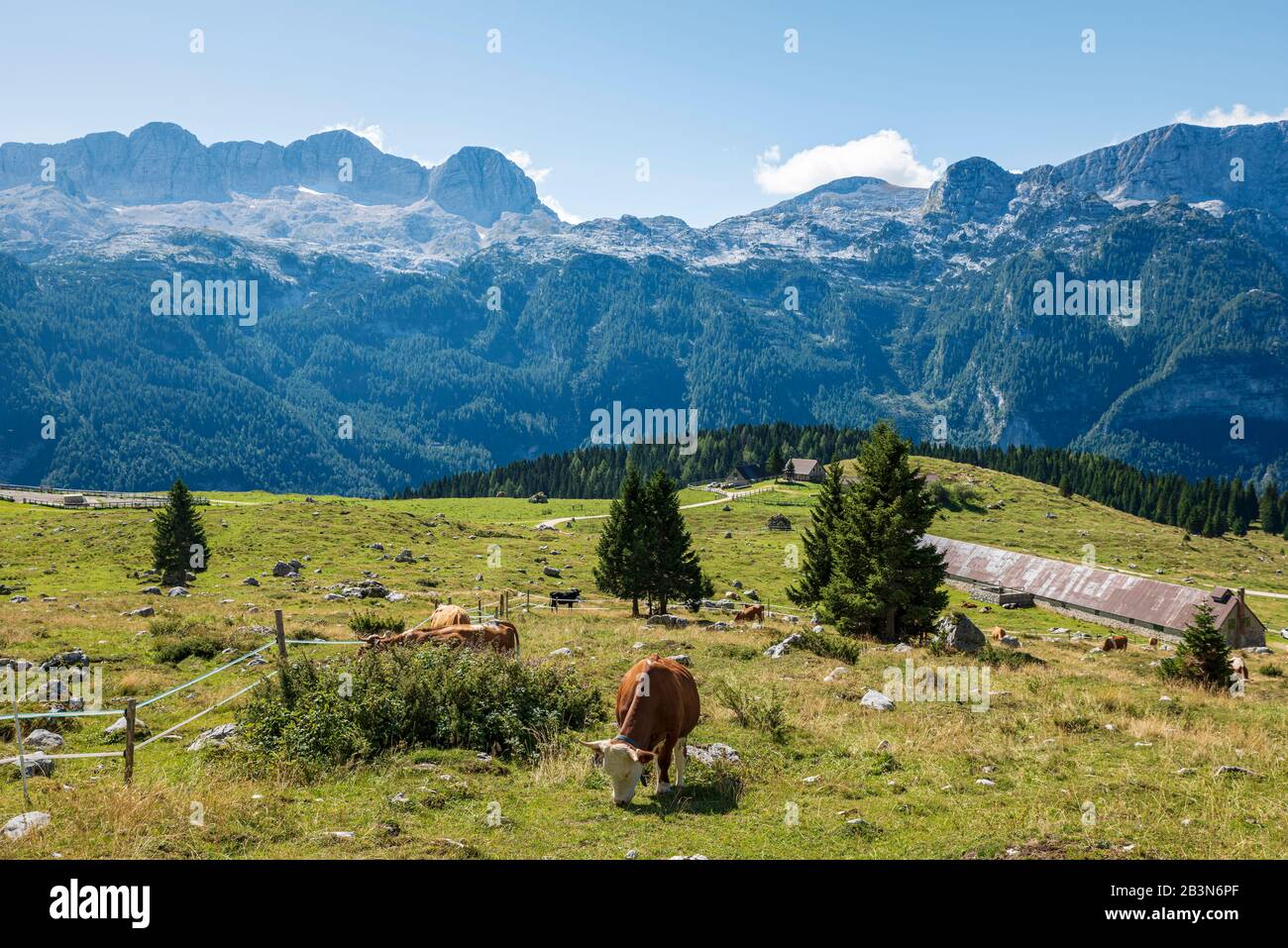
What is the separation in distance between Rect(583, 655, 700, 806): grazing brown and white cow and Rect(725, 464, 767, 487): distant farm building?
17057 cm

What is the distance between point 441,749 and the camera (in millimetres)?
18078

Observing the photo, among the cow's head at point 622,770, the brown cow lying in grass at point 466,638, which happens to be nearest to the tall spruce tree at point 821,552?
the brown cow lying in grass at point 466,638

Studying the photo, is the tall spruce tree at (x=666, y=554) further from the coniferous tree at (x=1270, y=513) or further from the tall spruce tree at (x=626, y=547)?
the coniferous tree at (x=1270, y=513)

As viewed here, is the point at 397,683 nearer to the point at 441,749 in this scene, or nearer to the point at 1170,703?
the point at 441,749

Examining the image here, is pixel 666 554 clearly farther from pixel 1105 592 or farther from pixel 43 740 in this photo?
pixel 1105 592

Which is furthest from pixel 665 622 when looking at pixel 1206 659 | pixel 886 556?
pixel 1206 659

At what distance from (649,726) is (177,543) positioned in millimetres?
60740

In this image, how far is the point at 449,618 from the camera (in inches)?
1164

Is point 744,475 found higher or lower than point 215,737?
lower

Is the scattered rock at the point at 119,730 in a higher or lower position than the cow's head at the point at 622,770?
lower

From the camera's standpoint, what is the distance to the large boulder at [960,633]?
43.7 meters

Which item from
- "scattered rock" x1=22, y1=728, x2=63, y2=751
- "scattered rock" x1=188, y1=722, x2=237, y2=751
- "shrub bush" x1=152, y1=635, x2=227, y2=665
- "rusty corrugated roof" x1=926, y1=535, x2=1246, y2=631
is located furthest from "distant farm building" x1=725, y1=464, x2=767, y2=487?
"scattered rock" x1=22, y1=728, x2=63, y2=751

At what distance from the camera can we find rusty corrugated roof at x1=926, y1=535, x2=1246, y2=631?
73938 mm
